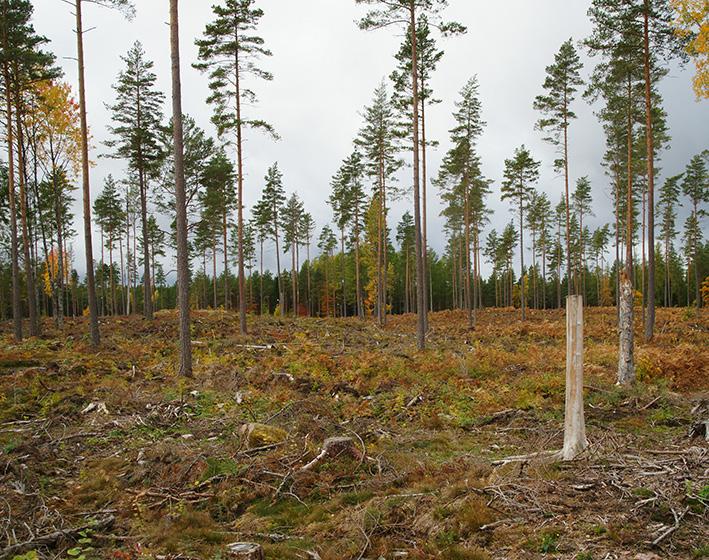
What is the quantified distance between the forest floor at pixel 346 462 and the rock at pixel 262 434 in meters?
0.03

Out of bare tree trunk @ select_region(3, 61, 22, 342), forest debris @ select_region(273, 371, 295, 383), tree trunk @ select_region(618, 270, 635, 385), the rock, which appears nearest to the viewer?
the rock

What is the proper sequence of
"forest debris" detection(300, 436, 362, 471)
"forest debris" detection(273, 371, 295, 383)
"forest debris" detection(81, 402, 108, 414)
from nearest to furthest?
"forest debris" detection(300, 436, 362, 471) < "forest debris" detection(81, 402, 108, 414) < "forest debris" detection(273, 371, 295, 383)

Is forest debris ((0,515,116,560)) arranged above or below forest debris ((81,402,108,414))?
below

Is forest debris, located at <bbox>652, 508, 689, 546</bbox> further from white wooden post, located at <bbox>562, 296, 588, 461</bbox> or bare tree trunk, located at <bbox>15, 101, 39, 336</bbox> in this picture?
bare tree trunk, located at <bbox>15, 101, 39, 336</bbox>

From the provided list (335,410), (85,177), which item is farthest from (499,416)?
(85,177)

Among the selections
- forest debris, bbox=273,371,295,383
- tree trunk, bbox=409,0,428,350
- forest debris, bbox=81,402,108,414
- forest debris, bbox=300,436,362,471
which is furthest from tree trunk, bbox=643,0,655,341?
forest debris, bbox=81,402,108,414

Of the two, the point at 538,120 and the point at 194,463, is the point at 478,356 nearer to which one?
the point at 194,463

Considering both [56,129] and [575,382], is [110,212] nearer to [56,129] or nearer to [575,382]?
[56,129]

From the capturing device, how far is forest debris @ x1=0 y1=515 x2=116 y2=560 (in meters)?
4.03

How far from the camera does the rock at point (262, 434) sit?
7058 millimetres

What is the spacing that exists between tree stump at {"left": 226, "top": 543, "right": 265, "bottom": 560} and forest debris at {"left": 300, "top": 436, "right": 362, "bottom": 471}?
2.10m

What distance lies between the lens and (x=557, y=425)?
8336 millimetres

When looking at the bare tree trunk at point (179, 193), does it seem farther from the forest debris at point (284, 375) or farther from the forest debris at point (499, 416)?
the forest debris at point (499, 416)

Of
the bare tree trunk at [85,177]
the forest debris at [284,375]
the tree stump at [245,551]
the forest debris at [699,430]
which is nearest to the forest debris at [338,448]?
the tree stump at [245,551]
